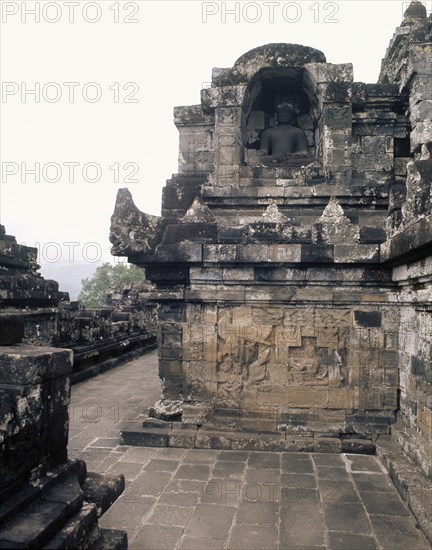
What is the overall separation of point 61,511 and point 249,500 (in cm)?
210

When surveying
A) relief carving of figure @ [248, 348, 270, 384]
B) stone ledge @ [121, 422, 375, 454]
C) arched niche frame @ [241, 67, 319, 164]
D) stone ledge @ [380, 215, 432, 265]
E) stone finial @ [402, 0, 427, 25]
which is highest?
stone finial @ [402, 0, 427, 25]

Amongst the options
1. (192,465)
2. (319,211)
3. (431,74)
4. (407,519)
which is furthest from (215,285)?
(431,74)

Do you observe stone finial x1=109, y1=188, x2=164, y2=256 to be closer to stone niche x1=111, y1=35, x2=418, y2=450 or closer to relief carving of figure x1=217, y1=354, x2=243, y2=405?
stone niche x1=111, y1=35, x2=418, y2=450

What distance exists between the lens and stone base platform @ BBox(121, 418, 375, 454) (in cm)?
517

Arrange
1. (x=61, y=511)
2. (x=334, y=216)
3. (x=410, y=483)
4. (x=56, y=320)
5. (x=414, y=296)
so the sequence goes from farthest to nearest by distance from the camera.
Result: (x=56, y=320) → (x=334, y=216) → (x=414, y=296) → (x=410, y=483) → (x=61, y=511)

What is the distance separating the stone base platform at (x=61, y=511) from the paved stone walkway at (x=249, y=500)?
62cm

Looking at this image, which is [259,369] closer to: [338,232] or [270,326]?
[270,326]

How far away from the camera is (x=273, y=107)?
875 cm

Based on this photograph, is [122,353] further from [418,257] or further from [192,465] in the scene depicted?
[418,257]

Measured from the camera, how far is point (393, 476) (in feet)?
14.3

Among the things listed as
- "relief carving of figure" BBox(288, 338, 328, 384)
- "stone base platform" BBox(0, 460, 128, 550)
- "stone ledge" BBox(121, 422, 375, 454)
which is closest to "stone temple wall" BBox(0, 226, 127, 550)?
"stone base platform" BBox(0, 460, 128, 550)

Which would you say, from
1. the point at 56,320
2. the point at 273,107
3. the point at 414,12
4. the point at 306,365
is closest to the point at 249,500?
the point at 306,365

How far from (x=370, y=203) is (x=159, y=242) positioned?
371cm

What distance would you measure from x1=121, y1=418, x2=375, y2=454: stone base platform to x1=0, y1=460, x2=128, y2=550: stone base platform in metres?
2.25
